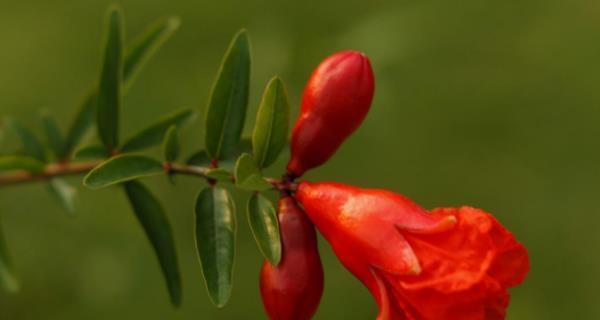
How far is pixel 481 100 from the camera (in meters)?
3.40

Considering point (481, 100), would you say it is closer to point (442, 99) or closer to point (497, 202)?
point (442, 99)

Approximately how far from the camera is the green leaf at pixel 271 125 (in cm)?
138

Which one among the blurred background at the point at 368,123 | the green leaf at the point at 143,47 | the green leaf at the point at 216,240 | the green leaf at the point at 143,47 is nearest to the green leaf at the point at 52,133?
the green leaf at the point at 143,47

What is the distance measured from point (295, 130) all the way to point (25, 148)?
799mm

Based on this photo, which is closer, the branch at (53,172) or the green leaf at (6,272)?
the branch at (53,172)

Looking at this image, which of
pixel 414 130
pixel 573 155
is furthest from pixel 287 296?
pixel 573 155

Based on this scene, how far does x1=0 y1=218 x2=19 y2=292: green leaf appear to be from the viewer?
1.81 m

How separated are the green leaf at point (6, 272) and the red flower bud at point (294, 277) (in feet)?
2.44

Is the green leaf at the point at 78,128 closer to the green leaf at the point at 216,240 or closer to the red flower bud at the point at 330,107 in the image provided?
the green leaf at the point at 216,240

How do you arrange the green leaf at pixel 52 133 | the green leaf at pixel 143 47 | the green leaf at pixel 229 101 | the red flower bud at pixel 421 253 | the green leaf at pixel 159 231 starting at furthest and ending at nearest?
the green leaf at pixel 52 133, the green leaf at pixel 143 47, the green leaf at pixel 159 231, the green leaf at pixel 229 101, the red flower bud at pixel 421 253

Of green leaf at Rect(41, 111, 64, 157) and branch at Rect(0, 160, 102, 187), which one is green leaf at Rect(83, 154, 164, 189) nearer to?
branch at Rect(0, 160, 102, 187)

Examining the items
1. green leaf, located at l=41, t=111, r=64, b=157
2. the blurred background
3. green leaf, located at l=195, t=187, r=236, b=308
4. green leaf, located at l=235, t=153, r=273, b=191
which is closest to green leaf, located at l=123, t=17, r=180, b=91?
green leaf, located at l=41, t=111, r=64, b=157

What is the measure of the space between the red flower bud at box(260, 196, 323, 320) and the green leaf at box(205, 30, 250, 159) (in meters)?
0.25

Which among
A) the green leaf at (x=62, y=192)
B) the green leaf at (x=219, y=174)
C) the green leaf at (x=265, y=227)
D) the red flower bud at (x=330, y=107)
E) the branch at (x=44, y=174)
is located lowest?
the green leaf at (x=62, y=192)
